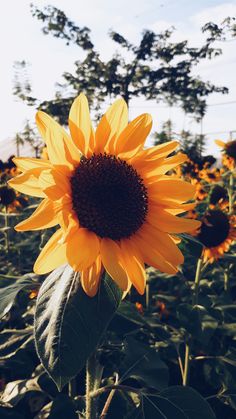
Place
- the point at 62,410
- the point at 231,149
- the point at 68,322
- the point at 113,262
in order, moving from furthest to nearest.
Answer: the point at 231,149
the point at 62,410
the point at 113,262
the point at 68,322

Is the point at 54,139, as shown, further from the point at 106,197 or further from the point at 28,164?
the point at 106,197

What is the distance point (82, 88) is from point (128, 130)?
18809mm

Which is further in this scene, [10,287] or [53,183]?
[10,287]

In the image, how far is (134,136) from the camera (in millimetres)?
1012

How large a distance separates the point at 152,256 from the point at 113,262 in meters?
0.12

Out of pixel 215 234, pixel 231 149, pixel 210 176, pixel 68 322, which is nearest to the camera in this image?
pixel 68 322

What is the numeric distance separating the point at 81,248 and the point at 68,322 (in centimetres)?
15

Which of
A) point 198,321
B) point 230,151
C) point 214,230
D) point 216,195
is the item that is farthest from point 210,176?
point 198,321

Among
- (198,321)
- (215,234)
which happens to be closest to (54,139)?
(198,321)

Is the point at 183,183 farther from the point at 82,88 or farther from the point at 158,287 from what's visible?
the point at 82,88

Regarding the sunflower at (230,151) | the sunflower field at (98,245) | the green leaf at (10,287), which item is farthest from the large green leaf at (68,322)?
the sunflower at (230,151)

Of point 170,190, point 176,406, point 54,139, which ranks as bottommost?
point 176,406

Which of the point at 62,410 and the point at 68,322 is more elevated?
the point at 68,322

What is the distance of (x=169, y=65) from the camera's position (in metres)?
19.5
